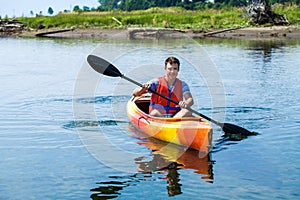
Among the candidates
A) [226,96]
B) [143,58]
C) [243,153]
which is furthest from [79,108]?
[143,58]

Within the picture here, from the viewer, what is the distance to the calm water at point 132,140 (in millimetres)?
6289

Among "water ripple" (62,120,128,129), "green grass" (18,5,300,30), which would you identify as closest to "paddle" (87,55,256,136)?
"water ripple" (62,120,128,129)

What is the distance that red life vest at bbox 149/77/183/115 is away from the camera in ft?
27.8

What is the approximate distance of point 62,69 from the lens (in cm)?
1711

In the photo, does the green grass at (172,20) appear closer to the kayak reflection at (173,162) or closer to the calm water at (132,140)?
the calm water at (132,140)

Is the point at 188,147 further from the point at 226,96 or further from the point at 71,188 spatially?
the point at 226,96

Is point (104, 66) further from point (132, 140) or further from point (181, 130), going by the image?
point (181, 130)

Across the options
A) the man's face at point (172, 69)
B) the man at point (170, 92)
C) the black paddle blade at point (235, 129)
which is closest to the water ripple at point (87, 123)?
the man at point (170, 92)

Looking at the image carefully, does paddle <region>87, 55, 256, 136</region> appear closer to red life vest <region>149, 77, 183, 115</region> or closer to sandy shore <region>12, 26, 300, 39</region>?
red life vest <region>149, 77, 183, 115</region>

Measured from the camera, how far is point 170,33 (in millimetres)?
30875

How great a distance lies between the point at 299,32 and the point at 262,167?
2329 cm

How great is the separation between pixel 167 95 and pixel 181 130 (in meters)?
0.94

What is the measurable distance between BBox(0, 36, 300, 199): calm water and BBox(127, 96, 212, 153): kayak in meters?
0.13

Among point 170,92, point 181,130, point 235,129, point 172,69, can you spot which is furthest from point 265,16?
point 181,130
